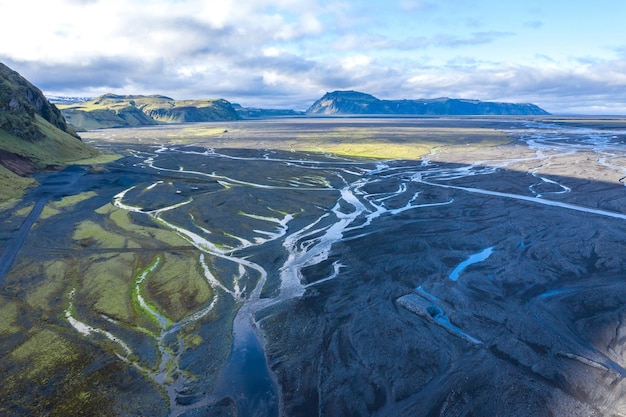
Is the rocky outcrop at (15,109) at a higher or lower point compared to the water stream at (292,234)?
higher

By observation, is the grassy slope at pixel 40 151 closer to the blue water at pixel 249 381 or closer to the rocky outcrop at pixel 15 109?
the rocky outcrop at pixel 15 109

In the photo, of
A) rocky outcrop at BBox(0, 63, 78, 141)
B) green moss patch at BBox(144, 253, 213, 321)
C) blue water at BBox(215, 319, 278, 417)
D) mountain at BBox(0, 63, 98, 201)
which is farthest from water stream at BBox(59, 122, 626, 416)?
rocky outcrop at BBox(0, 63, 78, 141)

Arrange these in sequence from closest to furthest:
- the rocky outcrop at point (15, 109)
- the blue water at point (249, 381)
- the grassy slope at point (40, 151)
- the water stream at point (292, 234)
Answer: the blue water at point (249, 381), the water stream at point (292, 234), the grassy slope at point (40, 151), the rocky outcrop at point (15, 109)

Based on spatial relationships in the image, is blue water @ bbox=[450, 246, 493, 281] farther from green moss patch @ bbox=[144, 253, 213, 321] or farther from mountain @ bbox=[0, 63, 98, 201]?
mountain @ bbox=[0, 63, 98, 201]

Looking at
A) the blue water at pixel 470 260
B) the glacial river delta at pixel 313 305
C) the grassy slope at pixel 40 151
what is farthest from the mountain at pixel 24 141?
the blue water at pixel 470 260

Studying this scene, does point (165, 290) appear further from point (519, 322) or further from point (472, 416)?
point (519, 322)

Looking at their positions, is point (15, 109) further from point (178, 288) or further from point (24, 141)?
point (178, 288)
